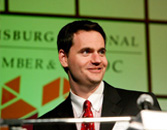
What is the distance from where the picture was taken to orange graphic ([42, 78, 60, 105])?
2.91 meters

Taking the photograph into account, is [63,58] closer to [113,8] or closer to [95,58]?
[95,58]

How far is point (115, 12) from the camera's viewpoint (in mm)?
3271

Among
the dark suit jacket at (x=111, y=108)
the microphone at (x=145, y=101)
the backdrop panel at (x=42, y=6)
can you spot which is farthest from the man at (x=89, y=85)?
the backdrop panel at (x=42, y=6)

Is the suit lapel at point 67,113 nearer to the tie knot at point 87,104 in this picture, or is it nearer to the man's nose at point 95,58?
the tie knot at point 87,104

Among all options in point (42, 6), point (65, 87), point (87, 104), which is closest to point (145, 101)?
point (87, 104)

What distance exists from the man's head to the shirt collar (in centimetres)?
6

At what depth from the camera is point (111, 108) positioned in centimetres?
220

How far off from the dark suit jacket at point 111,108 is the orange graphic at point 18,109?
2.03 feet

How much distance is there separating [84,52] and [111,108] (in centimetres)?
34

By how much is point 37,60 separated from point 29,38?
0.59 ft

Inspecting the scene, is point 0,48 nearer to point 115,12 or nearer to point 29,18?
point 29,18

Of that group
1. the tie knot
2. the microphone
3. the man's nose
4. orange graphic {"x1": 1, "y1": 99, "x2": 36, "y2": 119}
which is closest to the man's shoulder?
the tie knot

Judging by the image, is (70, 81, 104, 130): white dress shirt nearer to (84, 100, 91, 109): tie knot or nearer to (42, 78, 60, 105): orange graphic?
(84, 100, 91, 109): tie knot

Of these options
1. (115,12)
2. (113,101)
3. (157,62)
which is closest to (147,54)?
(157,62)
